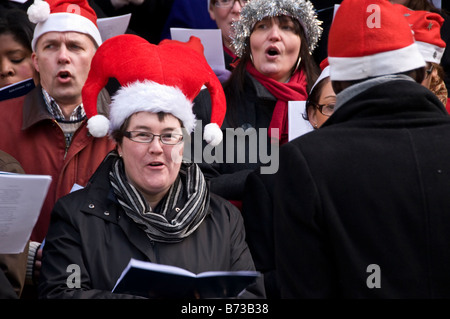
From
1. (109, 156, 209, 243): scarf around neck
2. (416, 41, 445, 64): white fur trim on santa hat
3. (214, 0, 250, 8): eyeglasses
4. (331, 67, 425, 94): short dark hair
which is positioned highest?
(214, 0, 250, 8): eyeglasses

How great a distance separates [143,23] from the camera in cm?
577

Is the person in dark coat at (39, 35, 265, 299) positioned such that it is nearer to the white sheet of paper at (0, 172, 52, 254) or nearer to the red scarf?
the white sheet of paper at (0, 172, 52, 254)

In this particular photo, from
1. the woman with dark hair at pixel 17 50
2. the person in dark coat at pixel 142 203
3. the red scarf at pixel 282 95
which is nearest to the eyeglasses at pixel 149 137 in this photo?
the person in dark coat at pixel 142 203

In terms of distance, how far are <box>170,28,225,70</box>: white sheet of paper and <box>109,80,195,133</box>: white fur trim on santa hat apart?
128 centimetres

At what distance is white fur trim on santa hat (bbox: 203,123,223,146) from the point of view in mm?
3729

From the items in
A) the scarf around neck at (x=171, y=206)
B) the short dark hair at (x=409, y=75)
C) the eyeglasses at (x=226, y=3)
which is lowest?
the scarf around neck at (x=171, y=206)

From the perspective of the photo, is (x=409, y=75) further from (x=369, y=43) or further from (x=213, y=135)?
(x=213, y=135)

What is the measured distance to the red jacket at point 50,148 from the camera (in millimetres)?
4035

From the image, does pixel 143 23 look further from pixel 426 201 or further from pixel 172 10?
pixel 426 201

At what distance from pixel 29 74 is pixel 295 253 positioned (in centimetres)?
335

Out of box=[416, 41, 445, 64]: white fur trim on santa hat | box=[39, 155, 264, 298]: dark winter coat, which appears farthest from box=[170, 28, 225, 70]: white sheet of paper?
box=[39, 155, 264, 298]: dark winter coat

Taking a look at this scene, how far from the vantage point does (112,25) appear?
493 centimetres

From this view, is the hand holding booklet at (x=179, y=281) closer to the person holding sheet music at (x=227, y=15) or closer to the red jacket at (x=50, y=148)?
the red jacket at (x=50, y=148)

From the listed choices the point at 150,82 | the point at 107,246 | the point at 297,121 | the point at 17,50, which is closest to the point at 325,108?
the point at 297,121
